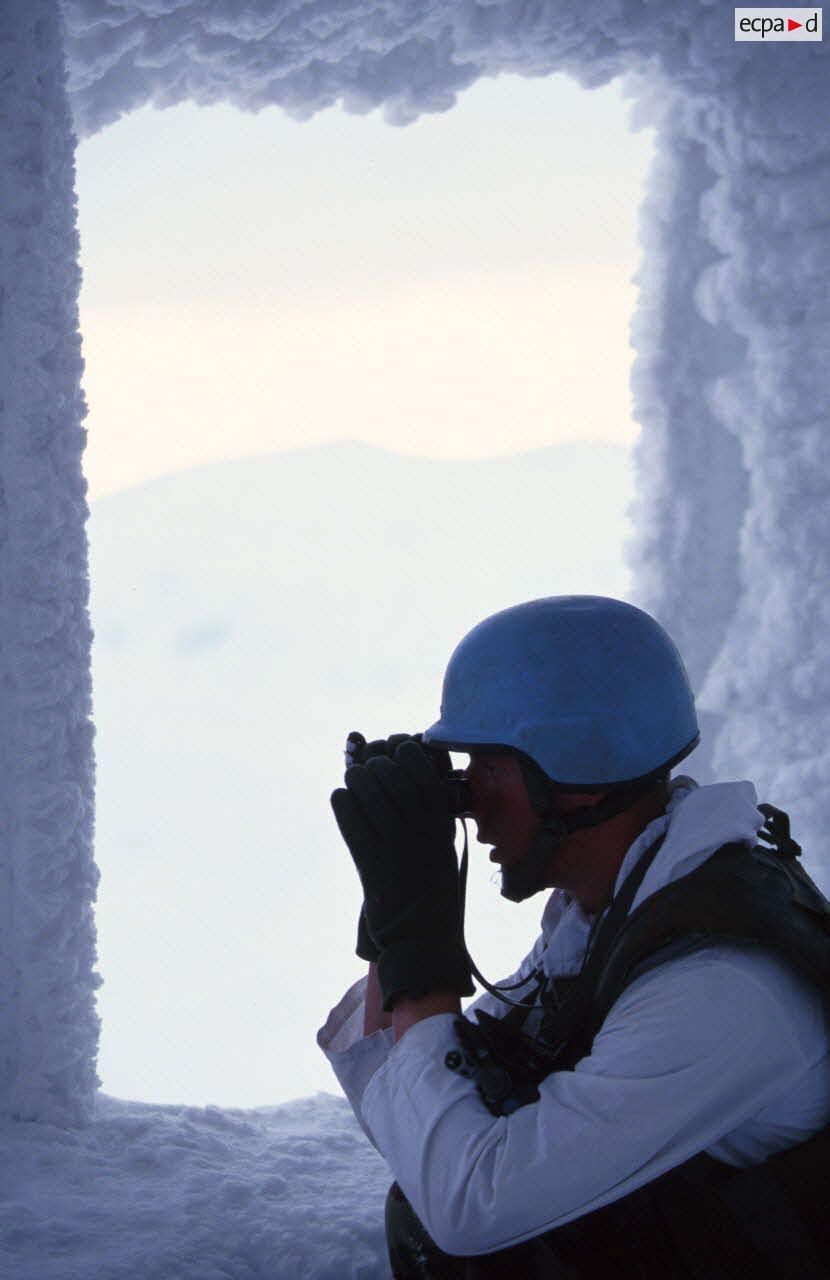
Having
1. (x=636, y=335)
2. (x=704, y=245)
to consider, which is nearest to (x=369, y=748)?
(x=636, y=335)

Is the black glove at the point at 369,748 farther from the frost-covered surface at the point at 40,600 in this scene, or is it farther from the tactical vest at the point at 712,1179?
the frost-covered surface at the point at 40,600

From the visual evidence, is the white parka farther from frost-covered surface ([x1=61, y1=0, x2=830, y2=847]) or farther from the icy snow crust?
frost-covered surface ([x1=61, y1=0, x2=830, y2=847])

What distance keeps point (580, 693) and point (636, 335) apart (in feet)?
4.79

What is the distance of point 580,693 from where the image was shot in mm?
1217

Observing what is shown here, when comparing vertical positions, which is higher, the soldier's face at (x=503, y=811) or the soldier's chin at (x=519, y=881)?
the soldier's face at (x=503, y=811)

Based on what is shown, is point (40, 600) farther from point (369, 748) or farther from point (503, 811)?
point (503, 811)

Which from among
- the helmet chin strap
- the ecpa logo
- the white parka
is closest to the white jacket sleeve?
the white parka

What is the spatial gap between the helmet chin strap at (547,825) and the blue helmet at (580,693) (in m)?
0.02

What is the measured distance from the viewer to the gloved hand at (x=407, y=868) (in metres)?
1.15

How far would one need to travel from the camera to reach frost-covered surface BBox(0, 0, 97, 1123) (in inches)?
73.4

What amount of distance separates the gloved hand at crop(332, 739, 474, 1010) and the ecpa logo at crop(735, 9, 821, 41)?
1.73 meters

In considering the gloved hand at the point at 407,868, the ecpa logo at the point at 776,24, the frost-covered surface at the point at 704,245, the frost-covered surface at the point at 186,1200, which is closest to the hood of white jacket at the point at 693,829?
the gloved hand at the point at 407,868

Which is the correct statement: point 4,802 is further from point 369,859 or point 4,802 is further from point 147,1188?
point 369,859

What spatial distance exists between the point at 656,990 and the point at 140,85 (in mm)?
1808
